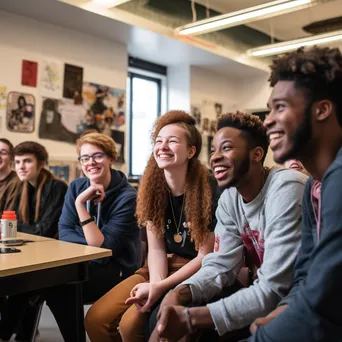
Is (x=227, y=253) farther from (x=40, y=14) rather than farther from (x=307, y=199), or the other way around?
(x=40, y=14)

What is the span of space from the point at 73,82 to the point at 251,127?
3.09m

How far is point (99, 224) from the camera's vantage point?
7.14 ft

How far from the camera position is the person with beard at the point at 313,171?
0.86 m

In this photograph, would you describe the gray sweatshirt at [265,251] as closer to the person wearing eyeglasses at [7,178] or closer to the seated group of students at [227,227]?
the seated group of students at [227,227]

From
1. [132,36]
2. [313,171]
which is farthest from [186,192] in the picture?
[132,36]

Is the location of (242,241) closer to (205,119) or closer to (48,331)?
(48,331)

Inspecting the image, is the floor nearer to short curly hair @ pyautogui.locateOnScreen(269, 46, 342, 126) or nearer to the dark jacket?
the dark jacket

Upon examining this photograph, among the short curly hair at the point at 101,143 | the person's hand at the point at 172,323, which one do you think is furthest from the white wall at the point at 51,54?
the person's hand at the point at 172,323

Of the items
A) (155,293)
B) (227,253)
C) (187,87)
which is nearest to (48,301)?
(155,293)

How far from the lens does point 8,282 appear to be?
4.99 ft

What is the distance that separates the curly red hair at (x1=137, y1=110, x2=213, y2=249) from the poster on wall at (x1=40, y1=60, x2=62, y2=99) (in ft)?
7.62

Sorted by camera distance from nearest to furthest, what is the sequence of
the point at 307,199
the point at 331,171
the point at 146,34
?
the point at 331,171, the point at 307,199, the point at 146,34

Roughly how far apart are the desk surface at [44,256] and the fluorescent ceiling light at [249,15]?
8.52 feet

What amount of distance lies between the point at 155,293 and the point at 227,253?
1.19 feet
